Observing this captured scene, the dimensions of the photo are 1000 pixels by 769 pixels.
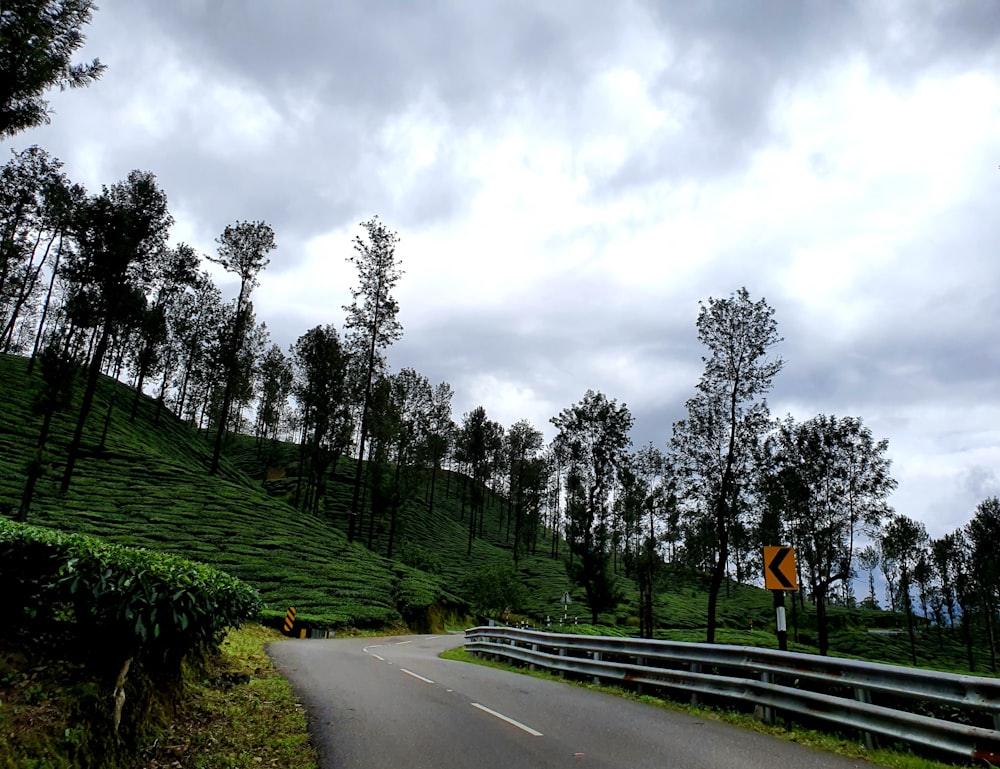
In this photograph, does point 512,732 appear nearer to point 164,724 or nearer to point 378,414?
point 164,724

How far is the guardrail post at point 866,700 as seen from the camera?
700 cm

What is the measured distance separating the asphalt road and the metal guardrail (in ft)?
2.54

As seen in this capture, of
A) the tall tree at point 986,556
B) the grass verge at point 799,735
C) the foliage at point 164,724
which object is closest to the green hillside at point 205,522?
the foliage at point 164,724

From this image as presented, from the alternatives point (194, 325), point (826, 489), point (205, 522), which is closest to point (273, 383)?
point (194, 325)

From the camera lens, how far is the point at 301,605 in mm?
31781

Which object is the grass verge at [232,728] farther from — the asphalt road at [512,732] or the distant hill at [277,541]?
the distant hill at [277,541]

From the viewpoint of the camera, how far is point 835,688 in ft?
26.6

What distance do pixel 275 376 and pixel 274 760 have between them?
73255 mm

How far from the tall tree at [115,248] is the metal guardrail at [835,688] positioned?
32.3 meters

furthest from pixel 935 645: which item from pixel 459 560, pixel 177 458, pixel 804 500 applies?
pixel 177 458

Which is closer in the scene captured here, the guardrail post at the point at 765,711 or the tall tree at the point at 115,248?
the guardrail post at the point at 765,711

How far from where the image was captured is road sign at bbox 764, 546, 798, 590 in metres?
9.02

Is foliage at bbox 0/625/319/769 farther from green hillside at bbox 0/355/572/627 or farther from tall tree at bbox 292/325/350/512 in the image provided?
tall tree at bbox 292/325/350/512

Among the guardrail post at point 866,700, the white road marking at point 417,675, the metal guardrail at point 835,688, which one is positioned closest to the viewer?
the metal guardrail at point 835,688
